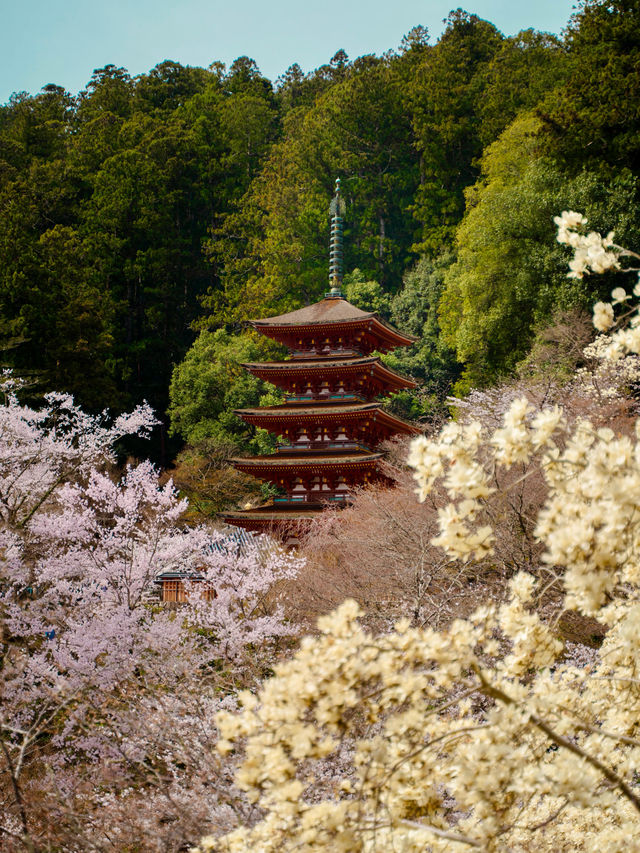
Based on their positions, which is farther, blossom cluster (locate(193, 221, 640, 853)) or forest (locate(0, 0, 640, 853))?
forest (locate(0, 0, 640, 853))

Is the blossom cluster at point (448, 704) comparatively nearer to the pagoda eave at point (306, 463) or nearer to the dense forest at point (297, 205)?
the pagoda eave at point (306, 463)

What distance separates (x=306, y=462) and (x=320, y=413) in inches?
49.8

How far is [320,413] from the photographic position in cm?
1700

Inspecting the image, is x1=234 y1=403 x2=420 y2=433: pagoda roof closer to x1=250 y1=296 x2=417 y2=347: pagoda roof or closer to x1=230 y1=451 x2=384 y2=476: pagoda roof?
x1=230 y1=451 x2=384 y2=476: pagoda roof

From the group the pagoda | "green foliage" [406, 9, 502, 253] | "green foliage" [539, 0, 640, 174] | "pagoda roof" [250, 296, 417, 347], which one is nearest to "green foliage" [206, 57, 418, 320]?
"green foliage" [406, 9, 502, 253]

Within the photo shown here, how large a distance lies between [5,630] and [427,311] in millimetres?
23555

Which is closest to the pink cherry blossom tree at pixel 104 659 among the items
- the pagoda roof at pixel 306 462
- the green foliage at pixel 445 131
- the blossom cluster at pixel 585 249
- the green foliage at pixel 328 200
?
the blossom cluster at pixel 585 249

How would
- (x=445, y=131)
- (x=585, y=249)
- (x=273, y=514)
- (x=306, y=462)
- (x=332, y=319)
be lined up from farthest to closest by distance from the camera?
(x=445, y=131) → (x=332, y=319) → (x=306, y=462) → (x=273, y=514) → (x=585, y=249)

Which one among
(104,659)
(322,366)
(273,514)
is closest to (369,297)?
(322,366)

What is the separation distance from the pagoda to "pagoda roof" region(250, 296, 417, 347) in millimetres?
25

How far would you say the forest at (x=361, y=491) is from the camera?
7.11ft

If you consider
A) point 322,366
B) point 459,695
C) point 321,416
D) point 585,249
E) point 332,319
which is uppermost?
point 585,249

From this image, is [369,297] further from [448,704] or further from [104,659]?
[448,704]

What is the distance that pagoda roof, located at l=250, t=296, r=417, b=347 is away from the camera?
18.0 m
